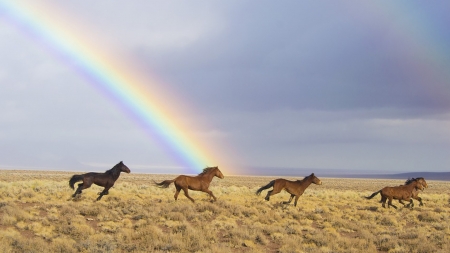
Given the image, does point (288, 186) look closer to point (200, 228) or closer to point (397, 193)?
point (397, 193)

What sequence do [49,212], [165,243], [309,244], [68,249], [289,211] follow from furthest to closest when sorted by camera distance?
1. [289,211]
2. [49,212]
3. [309,244]
4. [165,243]
5. [68,249]

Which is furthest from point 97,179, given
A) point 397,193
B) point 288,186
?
point 397,193

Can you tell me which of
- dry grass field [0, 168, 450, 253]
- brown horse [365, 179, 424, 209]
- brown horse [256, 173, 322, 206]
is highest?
brown horse [256, 173, 322, 206]

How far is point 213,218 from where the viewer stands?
55.9 feet

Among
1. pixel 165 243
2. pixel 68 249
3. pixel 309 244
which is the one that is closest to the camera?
pixel 68 249

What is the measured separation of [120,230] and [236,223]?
4738mm

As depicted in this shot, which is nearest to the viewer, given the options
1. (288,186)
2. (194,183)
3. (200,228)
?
(200,228)

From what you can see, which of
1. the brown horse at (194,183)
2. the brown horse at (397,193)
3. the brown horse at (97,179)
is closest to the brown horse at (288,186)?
the brown horse at (194,183)

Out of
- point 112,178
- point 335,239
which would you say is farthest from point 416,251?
point 112,178

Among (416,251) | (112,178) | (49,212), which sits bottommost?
(416,251)

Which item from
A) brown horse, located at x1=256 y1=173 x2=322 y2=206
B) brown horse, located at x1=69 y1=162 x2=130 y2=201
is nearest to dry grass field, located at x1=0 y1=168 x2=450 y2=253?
brown horse, located at x1=69 y1=162 x2=130 y2=201

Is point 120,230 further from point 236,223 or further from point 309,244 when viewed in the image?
point 309,244

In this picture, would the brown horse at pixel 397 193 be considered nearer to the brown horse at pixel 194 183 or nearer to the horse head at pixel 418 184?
the horse head at pixel 418 184

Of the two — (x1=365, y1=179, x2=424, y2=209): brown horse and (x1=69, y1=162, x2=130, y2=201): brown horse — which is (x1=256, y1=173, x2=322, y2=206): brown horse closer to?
(x1=365, y1=179, x2=424, y2=209): brown horse
